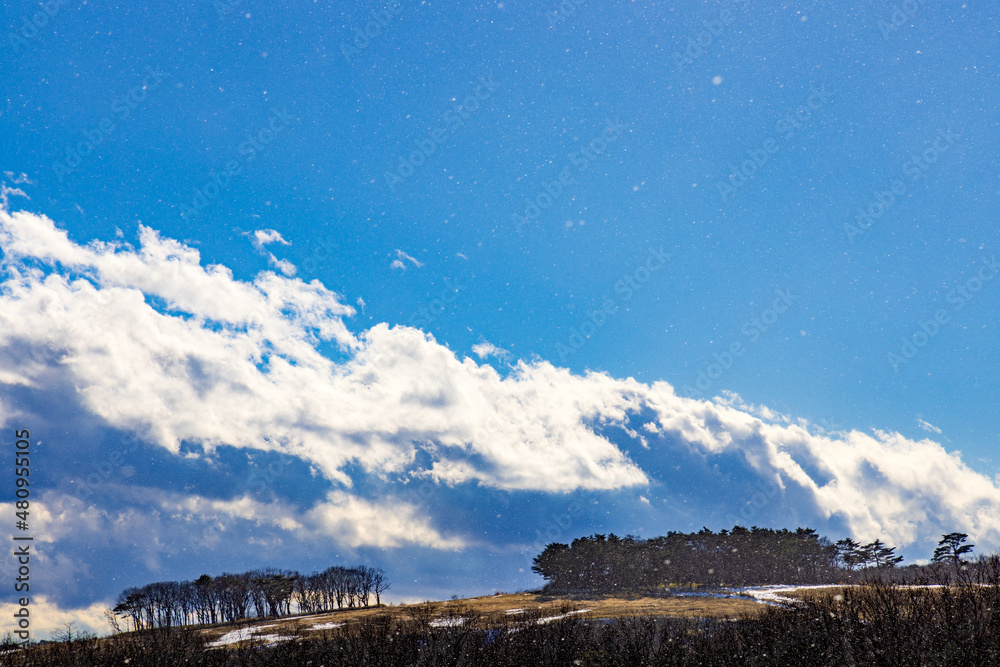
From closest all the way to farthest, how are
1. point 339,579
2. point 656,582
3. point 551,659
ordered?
1. point 551,659
2. point 656,582
3. point 339,579

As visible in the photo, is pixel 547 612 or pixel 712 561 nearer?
pixel 547 612

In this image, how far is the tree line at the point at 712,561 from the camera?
104m

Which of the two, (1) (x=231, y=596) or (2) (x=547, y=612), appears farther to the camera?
(1) (x=231, y=596)

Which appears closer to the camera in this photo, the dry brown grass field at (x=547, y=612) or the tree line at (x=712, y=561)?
the dry brown grass field at (x=547, y=612)

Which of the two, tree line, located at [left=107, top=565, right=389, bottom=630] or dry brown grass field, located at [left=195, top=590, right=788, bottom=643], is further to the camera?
tree line, located at [left=107, top=565, right=389, bottom=630]

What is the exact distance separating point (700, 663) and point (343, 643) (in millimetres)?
13875

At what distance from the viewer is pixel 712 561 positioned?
105 meters

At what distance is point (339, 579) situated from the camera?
5202 inches

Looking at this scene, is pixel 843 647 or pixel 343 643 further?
pixel 343 643

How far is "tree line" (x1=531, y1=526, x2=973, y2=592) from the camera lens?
340 ft

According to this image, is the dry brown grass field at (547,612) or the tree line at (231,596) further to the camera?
the tree line at (231,596)

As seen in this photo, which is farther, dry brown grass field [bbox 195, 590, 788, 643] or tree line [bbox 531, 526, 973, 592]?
tree line [bbox 531, 526, 973, 592]

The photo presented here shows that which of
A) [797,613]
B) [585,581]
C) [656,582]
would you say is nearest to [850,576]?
[656,582]

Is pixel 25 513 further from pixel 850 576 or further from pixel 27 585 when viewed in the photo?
pixel 850 576
